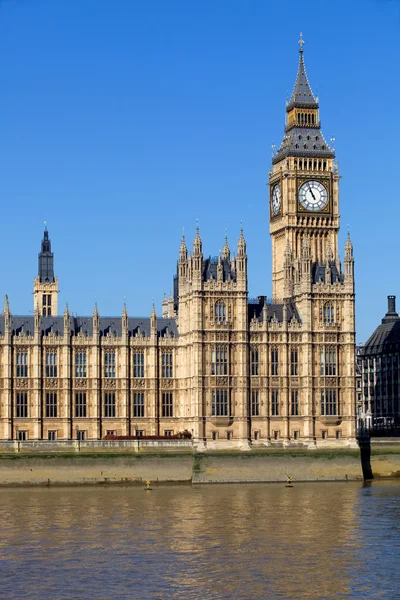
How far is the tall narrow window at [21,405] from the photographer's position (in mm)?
129750

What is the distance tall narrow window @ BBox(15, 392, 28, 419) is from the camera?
129750 millimetres

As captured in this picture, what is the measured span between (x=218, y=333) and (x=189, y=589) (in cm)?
6700

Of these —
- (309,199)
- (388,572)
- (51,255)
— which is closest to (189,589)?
(388,572)

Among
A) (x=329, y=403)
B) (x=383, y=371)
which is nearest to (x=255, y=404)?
(x=329, y=403)

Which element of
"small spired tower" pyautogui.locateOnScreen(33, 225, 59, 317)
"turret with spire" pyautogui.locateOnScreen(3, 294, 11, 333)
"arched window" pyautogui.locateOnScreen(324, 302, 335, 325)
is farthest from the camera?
"small spired tower" pyautogui.locateOnScreen(33, 225, 59, 317)

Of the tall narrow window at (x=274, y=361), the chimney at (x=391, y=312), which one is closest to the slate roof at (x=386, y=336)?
the chimney at (x=391, y=312)

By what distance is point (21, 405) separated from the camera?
12988 centimetres

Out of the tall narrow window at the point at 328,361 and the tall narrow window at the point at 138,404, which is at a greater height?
the tall narrow window at the point at 328,361

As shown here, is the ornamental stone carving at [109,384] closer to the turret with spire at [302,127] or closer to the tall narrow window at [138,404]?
the tall narrow window at [138,404]

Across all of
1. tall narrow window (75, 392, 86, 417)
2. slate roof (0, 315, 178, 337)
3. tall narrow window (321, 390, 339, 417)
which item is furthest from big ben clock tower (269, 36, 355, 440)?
tall narrow window (75, 392, 86, 417)

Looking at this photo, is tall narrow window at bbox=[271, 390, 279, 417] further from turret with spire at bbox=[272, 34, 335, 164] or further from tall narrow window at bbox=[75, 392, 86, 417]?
turret with spire at bbox=[272, 34, 335, 164]

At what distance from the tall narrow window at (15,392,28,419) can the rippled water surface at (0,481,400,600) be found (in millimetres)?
18888

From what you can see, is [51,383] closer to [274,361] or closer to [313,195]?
[274,361]

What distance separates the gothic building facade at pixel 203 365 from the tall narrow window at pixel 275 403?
10 centimetres
